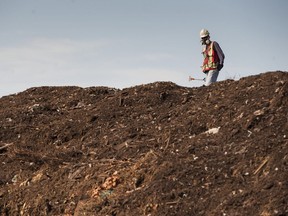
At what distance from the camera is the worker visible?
10898 mm

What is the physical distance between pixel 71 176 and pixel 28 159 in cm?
133

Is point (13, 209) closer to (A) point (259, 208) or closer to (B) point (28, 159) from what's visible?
(B) point (28, 159)

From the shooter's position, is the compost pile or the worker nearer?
the compost pile

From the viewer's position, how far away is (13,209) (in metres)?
8.13

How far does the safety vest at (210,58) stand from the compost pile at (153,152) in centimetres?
82

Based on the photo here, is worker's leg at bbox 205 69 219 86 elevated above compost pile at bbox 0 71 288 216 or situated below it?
above

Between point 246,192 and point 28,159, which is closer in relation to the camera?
point 246,192

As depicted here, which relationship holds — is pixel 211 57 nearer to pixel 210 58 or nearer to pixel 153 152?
pixel 210 58

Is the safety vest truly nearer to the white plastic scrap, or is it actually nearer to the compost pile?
the compost pile

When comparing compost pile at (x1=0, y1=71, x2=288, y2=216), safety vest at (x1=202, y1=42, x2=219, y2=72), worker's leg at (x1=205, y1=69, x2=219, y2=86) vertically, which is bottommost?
compost pile at (x1=0, y1=71, x2=288, y2=216)

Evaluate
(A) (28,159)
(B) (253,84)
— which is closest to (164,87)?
(B) (253,84)

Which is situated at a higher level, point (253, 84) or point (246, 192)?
point (253, 84)

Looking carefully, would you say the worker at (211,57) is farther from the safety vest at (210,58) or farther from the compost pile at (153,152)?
the compost pile at (153,152)

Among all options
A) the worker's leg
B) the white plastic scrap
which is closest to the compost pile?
the white plastic scrap
